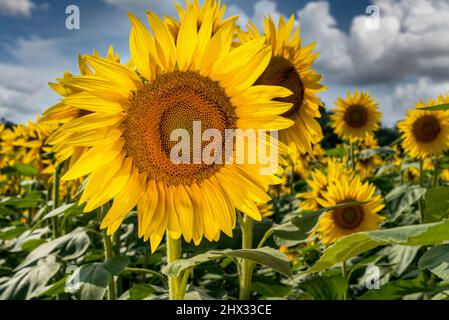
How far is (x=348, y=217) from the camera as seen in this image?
12.7ft

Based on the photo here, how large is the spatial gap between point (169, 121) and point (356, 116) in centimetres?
494

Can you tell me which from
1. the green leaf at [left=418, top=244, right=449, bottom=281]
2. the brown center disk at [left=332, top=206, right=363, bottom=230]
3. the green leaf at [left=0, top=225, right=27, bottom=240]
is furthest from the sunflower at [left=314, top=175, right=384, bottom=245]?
the green leaf at [left=418, top=244, right=449, bottom=281]

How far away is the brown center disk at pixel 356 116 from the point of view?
6289 millimetres

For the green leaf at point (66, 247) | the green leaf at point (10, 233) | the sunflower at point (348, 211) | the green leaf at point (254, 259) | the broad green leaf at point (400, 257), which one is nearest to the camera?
the green leaf at point (254, 259)

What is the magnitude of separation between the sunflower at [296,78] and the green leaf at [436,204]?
80 cm

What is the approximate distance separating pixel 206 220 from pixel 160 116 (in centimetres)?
35

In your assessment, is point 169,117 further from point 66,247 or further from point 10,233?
point 10,233

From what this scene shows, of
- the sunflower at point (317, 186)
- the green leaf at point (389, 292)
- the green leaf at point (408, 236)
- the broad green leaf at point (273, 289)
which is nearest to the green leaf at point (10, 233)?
the broad green leaf at point (273, 289)

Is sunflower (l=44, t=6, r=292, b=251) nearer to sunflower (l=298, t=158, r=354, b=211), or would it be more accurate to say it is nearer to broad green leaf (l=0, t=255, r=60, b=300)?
broad green leaf (l=0, t=255, r=60, b=300)

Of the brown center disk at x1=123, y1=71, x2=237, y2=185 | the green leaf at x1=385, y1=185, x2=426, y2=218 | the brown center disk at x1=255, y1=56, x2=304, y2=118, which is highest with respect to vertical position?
the brown center disk at x1=255, y1=56, x2=304, y2=118

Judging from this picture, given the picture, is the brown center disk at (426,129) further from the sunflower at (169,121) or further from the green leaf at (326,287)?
the sunflower at (169,121)

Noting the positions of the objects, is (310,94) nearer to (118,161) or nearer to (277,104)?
(277,104)

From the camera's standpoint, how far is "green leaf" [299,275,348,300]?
8.74 ft

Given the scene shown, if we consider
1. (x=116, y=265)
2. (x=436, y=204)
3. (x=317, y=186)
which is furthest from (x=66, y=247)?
(x=317, y=186)
